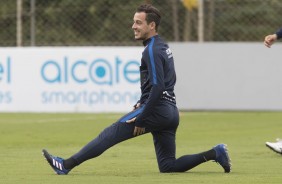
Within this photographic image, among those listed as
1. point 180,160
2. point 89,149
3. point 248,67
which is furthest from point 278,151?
point 248,67

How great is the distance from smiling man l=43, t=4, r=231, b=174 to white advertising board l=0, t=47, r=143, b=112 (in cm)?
1139

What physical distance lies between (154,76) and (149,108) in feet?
1.06

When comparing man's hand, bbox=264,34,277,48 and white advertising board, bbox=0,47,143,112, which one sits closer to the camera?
man's hand, bbox=264,34,277,48

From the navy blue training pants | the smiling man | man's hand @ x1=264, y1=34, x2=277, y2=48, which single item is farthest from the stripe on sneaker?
man's hand @ x1=264, y1=34, x2=277, y2=48

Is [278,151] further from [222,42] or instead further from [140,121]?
[222,42]

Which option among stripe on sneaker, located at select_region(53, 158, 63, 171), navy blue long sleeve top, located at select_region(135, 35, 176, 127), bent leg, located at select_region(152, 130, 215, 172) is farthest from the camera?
bent leg, located at select_region(152, 130, 215, 172)

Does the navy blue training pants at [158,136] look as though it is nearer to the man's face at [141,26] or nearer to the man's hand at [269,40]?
the man's face at [141,26]

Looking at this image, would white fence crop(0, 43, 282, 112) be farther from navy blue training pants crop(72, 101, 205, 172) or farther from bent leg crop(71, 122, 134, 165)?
bent leg crop(71, 122, 134, 165)

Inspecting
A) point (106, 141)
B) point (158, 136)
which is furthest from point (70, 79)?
point (106, 141)

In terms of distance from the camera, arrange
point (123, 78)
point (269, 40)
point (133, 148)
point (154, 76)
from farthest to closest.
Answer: point (123, 78) < point (133, 148) < point (269, 40) < point (154, 76)

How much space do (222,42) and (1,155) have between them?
10.1 metres

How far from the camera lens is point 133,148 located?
14523mm

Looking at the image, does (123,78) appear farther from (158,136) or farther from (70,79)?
(158,136)

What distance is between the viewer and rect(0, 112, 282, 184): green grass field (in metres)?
10.3
